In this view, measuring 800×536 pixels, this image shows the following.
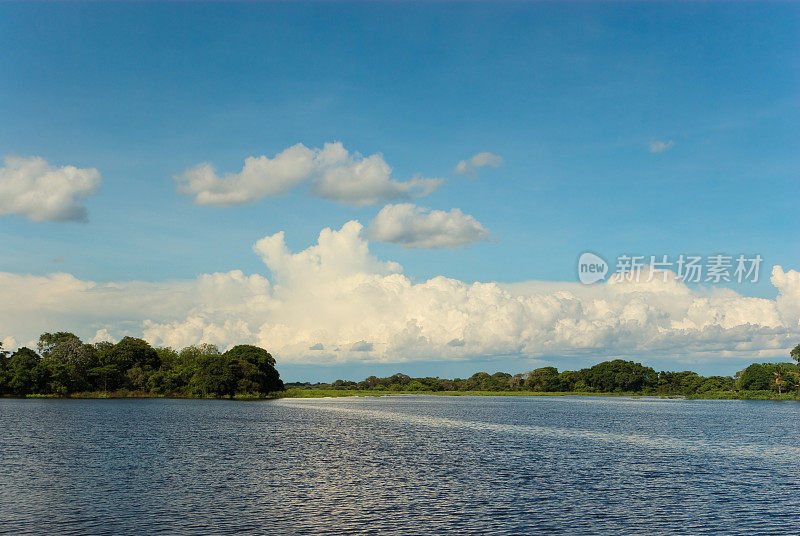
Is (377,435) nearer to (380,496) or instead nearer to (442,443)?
(442,443)

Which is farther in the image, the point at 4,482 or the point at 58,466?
the point at 58,466

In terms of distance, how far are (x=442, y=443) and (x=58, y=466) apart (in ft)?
159

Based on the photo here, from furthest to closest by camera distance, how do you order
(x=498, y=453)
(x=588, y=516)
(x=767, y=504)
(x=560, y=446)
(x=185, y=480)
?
(x=560, y=446), (x=498, y=453), (x=185, y=480), (x=767, y=504), (x=588, y=516)

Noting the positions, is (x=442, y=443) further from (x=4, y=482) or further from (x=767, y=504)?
(x=4, y=482)

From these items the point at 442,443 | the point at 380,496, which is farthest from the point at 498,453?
the point at 380,496

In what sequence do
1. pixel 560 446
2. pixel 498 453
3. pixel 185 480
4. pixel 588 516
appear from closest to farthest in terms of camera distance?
pixel 588 516 → pixel 185 480 → pixel 498 453 → pixel 560 446

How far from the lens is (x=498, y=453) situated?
77.2 m

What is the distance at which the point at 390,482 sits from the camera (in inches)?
2189

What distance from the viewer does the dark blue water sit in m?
41.0

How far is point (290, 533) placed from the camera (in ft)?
125

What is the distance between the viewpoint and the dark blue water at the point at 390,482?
41000mm

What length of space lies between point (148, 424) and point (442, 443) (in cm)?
5809

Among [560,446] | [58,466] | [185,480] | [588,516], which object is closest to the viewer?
[588,516]

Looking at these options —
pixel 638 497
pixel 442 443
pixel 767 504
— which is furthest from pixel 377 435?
pixel 767 504
